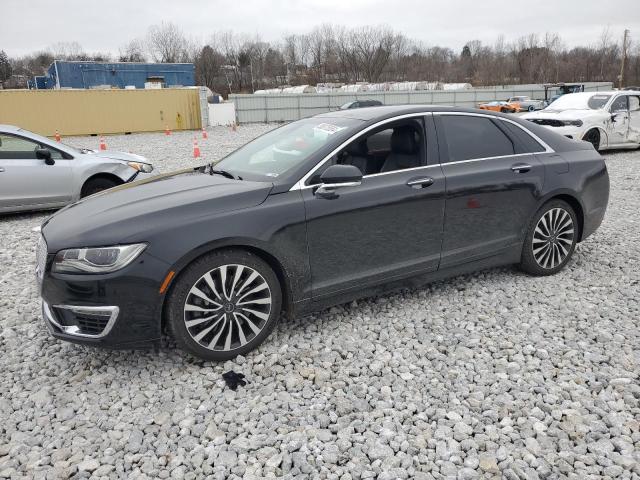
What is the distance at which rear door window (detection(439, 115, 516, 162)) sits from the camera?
411cm

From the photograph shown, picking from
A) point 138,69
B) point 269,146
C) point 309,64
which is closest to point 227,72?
point 309,64

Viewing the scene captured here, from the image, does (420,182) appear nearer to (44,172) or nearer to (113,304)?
(113,304)

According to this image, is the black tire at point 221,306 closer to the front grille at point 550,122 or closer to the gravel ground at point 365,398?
the gravel ground at point 365,398

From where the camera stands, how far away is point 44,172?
738 cm

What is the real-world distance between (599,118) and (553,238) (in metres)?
9.14

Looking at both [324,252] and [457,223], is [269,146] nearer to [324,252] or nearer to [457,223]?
[324,252]

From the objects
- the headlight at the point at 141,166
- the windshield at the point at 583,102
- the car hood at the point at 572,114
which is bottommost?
the headlight at the point at 141,166

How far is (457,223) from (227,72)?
7852cm

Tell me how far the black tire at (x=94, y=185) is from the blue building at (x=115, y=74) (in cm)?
4320

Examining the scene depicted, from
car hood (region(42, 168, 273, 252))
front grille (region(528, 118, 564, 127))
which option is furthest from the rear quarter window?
front grille (region(528, 118, 564, 127))

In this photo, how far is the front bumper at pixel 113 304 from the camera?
2.94m

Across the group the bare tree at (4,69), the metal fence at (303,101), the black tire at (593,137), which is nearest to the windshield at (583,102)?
the black tire at (593,137)

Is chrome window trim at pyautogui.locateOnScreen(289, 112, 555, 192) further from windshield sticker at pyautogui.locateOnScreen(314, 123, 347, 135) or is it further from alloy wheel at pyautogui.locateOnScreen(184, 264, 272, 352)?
alloy wheel at pyautogui.locateOnScreen(184, 264, 272, 352)

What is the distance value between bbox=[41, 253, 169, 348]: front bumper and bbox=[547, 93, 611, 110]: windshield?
12.4 metres
